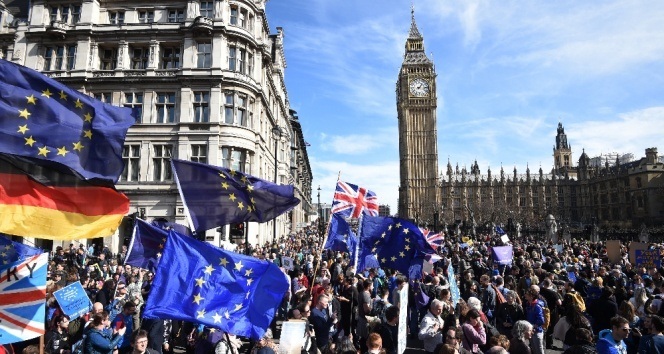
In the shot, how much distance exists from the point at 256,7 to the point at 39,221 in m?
32.1

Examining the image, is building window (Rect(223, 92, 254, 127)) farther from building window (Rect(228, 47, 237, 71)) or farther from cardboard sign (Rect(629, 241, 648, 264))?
cardboard sign (Rect(629, 241, 648, 264))

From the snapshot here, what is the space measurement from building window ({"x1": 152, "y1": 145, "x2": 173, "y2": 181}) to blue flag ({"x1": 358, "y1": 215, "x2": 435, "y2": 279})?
73.6 ft

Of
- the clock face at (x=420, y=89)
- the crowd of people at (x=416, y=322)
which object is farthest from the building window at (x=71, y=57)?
the clock face at (x=420, y=89)

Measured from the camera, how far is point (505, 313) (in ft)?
31.3

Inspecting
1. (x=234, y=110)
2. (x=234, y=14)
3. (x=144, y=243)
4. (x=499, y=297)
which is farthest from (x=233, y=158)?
(x=499, y=297)

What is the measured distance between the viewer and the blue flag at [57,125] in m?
6.09

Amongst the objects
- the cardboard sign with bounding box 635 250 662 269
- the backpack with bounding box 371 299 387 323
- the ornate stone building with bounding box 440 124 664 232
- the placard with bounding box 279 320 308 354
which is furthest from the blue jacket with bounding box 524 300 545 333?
the ornate stone building with bounding box 440 124 664 232

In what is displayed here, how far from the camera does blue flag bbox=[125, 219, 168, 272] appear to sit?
375 inches

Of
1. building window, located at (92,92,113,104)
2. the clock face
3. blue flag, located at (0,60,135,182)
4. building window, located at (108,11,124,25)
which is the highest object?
the clock face

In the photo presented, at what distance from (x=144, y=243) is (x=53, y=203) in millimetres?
3731

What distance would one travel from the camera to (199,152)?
99.1 ft

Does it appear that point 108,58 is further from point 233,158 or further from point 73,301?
point 73,301

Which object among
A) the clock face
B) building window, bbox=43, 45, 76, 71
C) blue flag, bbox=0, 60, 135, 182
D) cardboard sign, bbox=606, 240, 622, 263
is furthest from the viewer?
the clock face

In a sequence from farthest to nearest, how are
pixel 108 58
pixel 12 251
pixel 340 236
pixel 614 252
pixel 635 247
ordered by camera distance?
pixel 108 58
pixel 614 252
pixel 635 247
pixel 340 236
pixel 12 251
